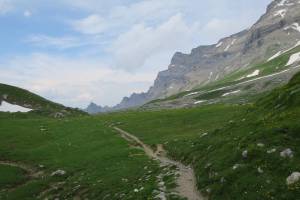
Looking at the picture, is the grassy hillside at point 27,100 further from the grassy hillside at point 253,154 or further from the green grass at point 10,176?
the grassy hillside at point 253,154

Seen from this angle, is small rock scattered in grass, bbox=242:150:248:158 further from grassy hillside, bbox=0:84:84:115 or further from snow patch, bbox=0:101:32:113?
snow patch, bbox=0:101:32:113

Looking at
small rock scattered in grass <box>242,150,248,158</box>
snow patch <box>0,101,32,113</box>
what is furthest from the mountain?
small rock scattered in grass <box>242,150,248,158</box>

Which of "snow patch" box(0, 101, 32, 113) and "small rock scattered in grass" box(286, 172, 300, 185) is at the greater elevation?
"snow patch" box(0, 101, 32, 113)

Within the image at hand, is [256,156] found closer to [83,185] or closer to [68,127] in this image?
[83,185]

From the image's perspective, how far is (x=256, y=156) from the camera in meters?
27.5

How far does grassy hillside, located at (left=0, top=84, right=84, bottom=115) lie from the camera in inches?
4641

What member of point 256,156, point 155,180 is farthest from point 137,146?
point 256,156

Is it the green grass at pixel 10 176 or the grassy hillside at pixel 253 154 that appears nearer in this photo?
the grassy hillside at pixel 253 154

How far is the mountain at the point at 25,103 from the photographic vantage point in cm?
11069

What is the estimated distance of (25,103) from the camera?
394 feet

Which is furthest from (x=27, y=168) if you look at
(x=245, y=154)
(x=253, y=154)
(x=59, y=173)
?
(x=253, y=154)

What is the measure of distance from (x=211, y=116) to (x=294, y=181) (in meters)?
50.1

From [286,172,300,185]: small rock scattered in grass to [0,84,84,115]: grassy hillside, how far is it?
94706mm

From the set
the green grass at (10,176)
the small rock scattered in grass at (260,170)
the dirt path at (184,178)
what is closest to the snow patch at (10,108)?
the green grass at (10,176)
